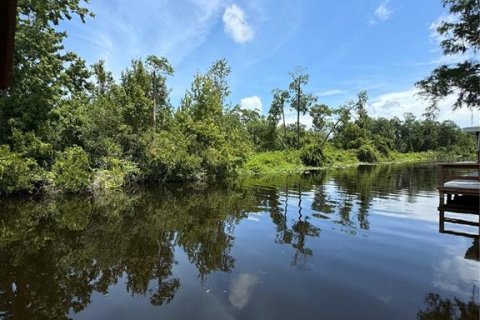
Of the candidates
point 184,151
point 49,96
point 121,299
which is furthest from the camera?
point 184,151

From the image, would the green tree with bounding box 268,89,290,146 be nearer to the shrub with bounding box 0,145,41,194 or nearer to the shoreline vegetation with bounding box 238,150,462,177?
the shoreline vegetation with bounding box 238,150,462,177

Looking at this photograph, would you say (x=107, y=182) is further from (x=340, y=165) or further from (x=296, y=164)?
(x=340, y=165)

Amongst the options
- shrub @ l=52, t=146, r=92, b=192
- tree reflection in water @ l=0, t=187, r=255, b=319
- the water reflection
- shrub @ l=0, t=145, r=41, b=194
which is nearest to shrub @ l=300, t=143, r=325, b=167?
tree reflection in water @ l=0, t=187, r=255, b=319

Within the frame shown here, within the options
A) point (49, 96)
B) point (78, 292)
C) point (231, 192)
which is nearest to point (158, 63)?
point (49, 96)

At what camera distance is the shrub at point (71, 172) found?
18.5 metres

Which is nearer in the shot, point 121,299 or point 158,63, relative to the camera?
point 121,299

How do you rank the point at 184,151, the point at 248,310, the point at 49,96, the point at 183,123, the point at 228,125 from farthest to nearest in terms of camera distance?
Result: the point at 228,125 → the point at 183,123 → the point at 184,151 → the point at 49,96 → the point at 248,310

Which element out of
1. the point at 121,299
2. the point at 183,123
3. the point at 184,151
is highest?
the point at 183,123

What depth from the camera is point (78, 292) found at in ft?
22.1

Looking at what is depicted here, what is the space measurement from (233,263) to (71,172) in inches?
539

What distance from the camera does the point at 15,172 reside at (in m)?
16.4

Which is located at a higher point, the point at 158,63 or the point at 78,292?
the point at 158,63

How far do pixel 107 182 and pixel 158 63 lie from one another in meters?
13.8

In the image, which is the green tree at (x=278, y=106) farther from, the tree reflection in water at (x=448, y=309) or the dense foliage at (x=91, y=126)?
the tree reflection in water at (x=448, y=309)
